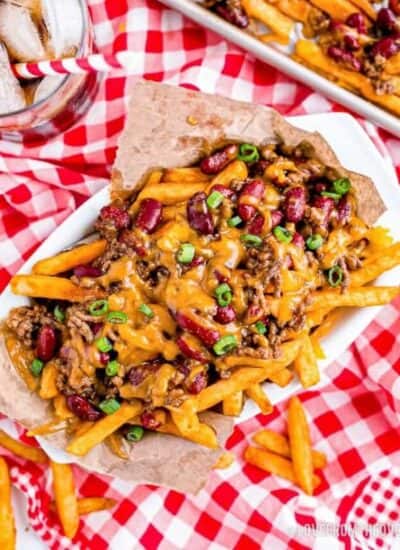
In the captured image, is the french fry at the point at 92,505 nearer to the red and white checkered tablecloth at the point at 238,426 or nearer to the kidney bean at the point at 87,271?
the red and white checkered tablecloth at the point at 238,426

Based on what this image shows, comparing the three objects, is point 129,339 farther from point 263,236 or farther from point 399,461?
point 399,461

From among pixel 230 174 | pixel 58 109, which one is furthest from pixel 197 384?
pixel 58 109

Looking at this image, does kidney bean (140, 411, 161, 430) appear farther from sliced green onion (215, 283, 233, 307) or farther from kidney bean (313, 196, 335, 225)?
kidney bean (313, 196, 335, 225)

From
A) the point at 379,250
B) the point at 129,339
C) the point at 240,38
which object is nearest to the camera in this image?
the point at 129,339

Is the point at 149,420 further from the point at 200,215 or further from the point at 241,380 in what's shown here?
the point at 200,215

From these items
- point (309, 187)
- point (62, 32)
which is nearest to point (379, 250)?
point (309, 187)

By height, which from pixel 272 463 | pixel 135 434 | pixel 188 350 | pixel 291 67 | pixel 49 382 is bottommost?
pixel 272 463
